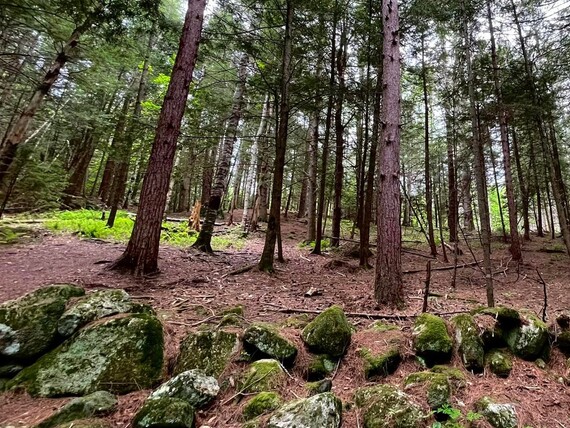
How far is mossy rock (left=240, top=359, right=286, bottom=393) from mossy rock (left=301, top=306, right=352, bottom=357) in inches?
20.4

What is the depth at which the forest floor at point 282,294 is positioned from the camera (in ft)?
8.67

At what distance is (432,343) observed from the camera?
3.33 metres

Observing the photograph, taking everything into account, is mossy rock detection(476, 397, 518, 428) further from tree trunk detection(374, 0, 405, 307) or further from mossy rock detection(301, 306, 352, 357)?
tree trunk detection(374, 0, 405, 307)

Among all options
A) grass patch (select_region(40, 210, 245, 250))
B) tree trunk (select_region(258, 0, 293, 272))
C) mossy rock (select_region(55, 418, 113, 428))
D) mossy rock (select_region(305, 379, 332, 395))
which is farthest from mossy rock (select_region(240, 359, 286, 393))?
grass patch (select_region(40, 210, 245, 250))

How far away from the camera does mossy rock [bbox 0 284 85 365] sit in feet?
10.2

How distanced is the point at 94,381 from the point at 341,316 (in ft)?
8.40

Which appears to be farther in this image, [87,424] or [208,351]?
[208,351]

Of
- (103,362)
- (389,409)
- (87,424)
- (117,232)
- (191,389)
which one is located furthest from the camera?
(117,232)

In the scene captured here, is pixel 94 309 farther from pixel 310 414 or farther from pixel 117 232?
pixel 117 232

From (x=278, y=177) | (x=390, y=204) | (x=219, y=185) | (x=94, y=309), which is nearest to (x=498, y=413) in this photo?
(x=390, y=204)

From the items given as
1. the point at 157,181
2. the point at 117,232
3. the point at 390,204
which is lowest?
the point at 117,232

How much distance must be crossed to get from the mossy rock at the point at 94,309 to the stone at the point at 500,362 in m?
3.77

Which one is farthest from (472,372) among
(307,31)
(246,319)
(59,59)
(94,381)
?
(59,59)

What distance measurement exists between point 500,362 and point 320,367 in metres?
1.86
